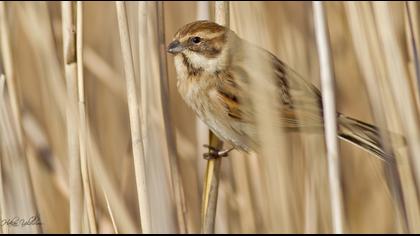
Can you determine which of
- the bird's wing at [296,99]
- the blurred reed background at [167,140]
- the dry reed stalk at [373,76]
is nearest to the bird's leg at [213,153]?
the blurred reed background at [167,140]

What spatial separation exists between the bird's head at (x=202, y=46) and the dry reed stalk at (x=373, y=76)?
401 mm

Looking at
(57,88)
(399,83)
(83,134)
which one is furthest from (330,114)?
(57,88)

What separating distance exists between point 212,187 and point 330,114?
1.41 feet

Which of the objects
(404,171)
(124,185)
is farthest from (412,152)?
(124,185)

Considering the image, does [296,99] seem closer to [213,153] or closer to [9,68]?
[213,153]

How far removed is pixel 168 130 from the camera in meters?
2.15

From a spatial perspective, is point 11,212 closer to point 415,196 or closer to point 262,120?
point 262,120

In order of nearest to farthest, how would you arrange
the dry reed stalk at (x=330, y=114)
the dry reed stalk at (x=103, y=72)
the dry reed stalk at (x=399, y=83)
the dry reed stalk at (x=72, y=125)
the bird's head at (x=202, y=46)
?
the dry reed stalk at (x=330, y=114)
the dry reed stalk at (x=399, y=83)
the dry reed stalk at (x=72, y=125)
the bird's head at (x=202, y=46)
the dry reed stalk at (x=103, y=72)

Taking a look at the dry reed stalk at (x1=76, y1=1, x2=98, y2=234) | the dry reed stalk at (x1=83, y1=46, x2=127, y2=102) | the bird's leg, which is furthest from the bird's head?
the dry reed stalk at (x1=83, y1=46, x2=127, y2=102)

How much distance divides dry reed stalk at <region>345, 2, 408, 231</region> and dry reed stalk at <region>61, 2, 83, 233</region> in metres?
0.78

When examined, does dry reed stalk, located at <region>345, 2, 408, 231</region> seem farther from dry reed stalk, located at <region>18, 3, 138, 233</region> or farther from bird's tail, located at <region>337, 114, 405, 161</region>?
dry reed stalk, located at <region>18, 3, 138, 233</region>

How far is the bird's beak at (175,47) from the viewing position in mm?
2436

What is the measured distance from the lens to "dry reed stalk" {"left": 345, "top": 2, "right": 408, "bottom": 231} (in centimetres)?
200

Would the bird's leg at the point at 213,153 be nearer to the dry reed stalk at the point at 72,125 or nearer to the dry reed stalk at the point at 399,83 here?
the dry reed stalk at the point at 72,125
